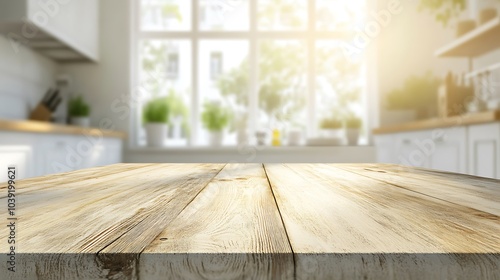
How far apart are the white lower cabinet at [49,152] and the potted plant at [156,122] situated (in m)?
0.50

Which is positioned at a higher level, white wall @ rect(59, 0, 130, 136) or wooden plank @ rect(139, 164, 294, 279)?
white wall @ rect(59, 0, 130, 136)

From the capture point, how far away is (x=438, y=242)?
437mm

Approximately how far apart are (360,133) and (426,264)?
14.7 ft

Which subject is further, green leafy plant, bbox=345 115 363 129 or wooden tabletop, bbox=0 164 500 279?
green leafy plant, bbox=345 115 363 129

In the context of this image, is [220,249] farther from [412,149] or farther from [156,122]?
[156,122]

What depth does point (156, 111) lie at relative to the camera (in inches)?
Result: 179

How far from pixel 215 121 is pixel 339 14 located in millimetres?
1620

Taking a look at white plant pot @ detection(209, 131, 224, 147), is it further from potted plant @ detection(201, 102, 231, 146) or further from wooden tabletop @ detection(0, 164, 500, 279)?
wooden tabletop @ detection(0, 164, 500, 279)

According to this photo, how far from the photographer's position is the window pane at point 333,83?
4.78 meters

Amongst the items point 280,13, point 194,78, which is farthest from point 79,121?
point 280,13

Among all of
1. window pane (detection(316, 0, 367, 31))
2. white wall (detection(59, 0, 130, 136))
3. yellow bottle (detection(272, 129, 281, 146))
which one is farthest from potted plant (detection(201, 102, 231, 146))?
window pane (detection(316, 0, 367, 31))

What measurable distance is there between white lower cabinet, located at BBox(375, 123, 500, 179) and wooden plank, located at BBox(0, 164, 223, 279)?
5.92 ft

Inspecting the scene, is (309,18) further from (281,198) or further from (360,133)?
(281,198)

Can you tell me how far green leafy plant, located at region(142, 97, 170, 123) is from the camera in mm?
4555
